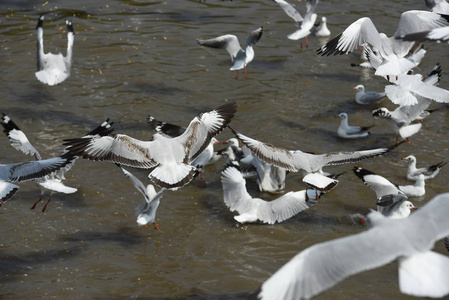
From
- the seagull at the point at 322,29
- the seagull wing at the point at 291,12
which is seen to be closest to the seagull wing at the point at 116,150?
the seagull wing at the point at 291,12

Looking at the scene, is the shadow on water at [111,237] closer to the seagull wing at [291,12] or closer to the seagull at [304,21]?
the seagull at [304,21]

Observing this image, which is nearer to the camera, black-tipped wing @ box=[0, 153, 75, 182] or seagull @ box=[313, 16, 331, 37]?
black-tipped wing @ box=[0, 153, 75, 182]

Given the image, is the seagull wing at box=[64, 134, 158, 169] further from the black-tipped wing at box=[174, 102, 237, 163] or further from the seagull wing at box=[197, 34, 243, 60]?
the seagull wing at box=[197, 34, 243, 60]

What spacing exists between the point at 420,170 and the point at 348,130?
1.38 m

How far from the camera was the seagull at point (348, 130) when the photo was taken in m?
9.88

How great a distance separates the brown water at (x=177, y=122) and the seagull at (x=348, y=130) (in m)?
0.10

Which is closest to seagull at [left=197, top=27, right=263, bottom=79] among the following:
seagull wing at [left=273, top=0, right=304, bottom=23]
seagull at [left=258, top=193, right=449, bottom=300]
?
seagull wing at [left=273, top=0, right=304, bottom=23]

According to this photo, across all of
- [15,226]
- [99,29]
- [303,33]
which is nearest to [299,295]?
[15,226]

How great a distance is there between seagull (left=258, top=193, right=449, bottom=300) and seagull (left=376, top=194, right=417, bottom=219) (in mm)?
2060

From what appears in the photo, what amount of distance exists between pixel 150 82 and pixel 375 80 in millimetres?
3504

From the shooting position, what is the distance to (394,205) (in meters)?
7.64

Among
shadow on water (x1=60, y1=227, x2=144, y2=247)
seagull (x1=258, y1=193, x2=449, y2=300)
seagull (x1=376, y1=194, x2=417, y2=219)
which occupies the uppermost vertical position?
seagull (x1=258, y1=193, x2=449, y2=300)

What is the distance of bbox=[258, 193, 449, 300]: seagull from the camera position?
4914mm

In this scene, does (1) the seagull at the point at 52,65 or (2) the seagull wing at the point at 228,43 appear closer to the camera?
(1) the seagull at the point at 52,65
